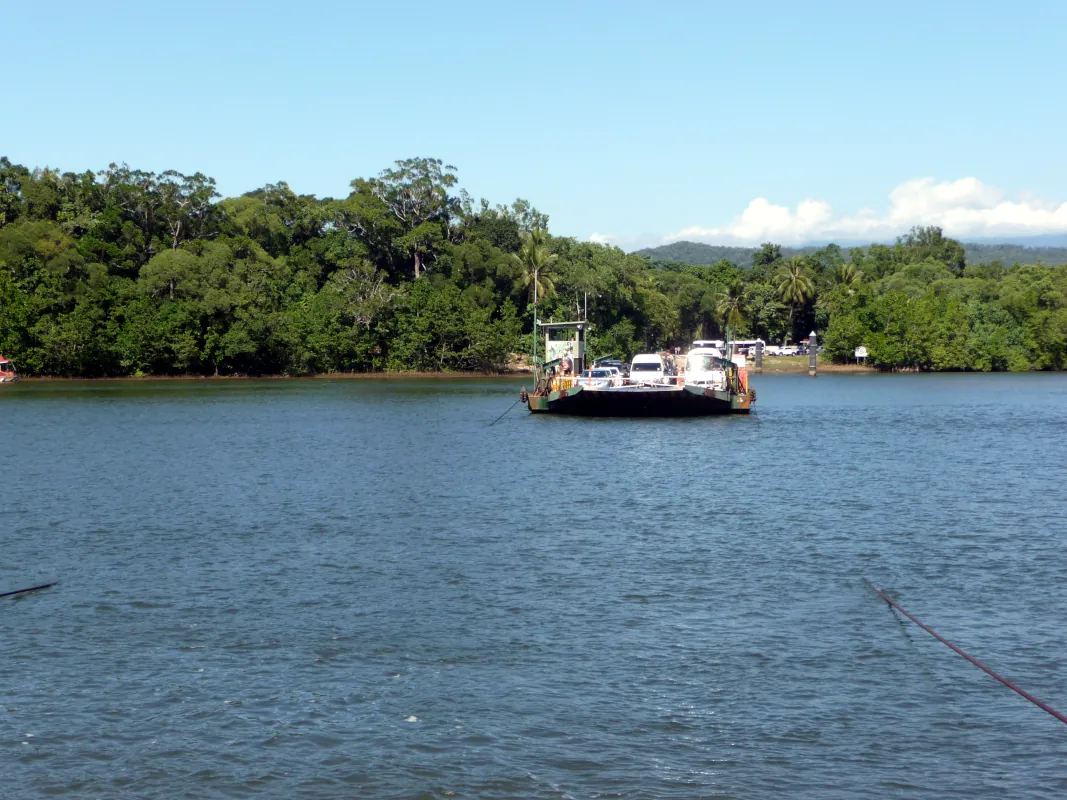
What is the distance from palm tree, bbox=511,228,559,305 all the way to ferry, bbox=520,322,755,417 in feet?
200

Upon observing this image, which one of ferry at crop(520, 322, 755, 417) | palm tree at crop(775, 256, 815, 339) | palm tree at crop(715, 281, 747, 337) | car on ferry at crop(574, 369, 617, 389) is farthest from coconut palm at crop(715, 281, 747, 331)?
car on ferry at crop(574, 369, 617, 389)

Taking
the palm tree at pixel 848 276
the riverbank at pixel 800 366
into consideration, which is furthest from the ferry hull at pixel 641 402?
the palm tree at pixel 848 276

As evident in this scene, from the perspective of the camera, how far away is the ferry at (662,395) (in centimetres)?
5997

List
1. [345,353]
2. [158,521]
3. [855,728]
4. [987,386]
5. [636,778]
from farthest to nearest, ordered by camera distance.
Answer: [345,353] < [987,386] < [158,521] < [855,728] < [636,778]

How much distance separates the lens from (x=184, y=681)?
15.0 metres

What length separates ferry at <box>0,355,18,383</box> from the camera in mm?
107312

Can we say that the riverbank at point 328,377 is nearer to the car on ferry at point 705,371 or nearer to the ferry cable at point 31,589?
the car on ferry at point 705,371

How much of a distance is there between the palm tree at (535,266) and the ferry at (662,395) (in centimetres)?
6085

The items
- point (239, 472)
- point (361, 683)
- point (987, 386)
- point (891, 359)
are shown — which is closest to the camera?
point (361, 683)

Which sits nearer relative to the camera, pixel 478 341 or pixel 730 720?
pixel 730 720

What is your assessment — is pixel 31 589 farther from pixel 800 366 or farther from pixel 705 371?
pixel 800 366

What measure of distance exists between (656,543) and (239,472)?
18811 millimetres

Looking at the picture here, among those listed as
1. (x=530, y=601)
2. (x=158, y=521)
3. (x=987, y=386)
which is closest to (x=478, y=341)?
(x=987, y=386)

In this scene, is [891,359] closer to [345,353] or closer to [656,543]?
[345,353]
